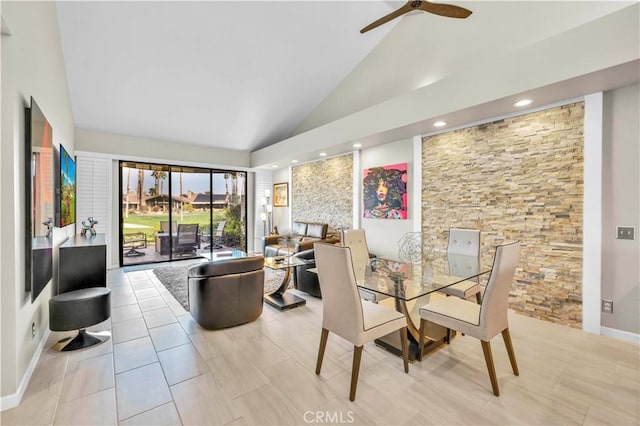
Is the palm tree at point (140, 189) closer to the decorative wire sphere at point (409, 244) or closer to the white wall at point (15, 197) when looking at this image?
the white wall at point (15, 197)

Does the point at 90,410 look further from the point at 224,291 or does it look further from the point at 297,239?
the point at 297,239

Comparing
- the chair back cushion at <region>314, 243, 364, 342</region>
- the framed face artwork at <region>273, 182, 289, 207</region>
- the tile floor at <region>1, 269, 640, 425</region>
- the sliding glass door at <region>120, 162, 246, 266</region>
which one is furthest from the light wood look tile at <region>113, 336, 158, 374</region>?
the framed face artwork at <region>273, 182, 289, 207</region>

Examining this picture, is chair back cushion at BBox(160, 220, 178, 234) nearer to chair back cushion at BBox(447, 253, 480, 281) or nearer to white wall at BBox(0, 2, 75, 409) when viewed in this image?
white wall at BBox(0, 2, 75, 409)

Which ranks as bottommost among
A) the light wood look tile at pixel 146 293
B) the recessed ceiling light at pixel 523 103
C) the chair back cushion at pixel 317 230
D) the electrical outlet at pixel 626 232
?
the light wood look tile at pixel 146 293

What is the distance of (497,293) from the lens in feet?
6.76

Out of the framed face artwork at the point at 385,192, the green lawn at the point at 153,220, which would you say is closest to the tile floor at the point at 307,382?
the framed face artwork at the point at 385,192

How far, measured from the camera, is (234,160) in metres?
7.54

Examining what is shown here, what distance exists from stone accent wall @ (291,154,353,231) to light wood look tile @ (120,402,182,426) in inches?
174

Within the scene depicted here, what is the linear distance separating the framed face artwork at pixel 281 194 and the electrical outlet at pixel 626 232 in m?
6.38

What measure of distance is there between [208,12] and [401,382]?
15.5ft

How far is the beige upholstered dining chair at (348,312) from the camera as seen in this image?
199 centimetres

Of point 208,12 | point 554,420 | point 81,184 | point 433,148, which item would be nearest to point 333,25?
point 208,12

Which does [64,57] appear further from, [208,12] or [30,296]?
[30,296]

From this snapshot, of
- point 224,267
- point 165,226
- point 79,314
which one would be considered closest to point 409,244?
point 224,267
